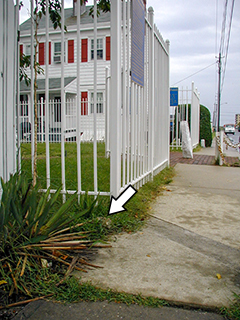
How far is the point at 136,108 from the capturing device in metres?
5.16

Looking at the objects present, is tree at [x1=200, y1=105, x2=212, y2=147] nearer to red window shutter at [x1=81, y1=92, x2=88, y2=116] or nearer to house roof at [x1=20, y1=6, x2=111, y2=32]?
red window shutter at [x1=81, y1=92, x2=88, y2=116]

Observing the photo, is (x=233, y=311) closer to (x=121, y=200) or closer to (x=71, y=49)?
(x=121, y=200)

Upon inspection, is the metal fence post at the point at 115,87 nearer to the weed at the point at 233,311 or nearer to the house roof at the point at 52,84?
the weed at the point at 233,311

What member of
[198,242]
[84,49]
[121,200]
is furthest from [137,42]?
[84,49]

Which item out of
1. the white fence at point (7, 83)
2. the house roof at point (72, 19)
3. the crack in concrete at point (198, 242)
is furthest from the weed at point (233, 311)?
the house roof at point (72, 19)

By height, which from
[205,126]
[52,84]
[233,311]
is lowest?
[233,311]

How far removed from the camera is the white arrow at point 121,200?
406 centimetres

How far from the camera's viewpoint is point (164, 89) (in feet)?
25.7

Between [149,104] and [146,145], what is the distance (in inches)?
30.0

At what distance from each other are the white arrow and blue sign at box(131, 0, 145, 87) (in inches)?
60.2

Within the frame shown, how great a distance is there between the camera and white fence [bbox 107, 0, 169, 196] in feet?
13.1

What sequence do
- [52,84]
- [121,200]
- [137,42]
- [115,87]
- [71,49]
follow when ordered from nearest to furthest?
[115,87]
[121,200]
[137,42]
[52,84]
[71,49]

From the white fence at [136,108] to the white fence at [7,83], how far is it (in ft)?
3.59

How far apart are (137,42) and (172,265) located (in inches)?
126
